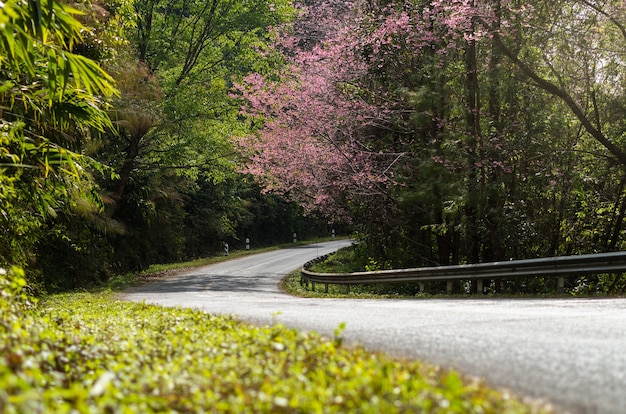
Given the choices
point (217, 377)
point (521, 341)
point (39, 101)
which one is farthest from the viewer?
point (39, 101)

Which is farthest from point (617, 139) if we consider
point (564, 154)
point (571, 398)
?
point (571, 398)

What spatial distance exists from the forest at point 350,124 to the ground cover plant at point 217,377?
3141mm

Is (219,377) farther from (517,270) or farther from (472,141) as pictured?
(472,141)

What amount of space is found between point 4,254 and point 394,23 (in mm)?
11955

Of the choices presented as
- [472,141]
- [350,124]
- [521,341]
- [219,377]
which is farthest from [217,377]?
[350,124]

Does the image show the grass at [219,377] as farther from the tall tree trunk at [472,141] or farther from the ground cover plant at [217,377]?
the tall tree trunk at [472,141]

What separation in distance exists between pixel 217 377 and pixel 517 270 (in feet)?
37.4

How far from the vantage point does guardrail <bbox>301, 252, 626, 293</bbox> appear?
13.0 metres

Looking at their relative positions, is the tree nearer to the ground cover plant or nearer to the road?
the ground cover plant

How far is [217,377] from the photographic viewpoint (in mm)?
4637

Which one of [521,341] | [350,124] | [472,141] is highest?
[350,124]

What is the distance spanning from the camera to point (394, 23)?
19.1 m

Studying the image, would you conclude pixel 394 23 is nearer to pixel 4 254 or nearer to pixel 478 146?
pixel 478 146

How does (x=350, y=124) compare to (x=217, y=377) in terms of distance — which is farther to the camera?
(x=350, y=124)
